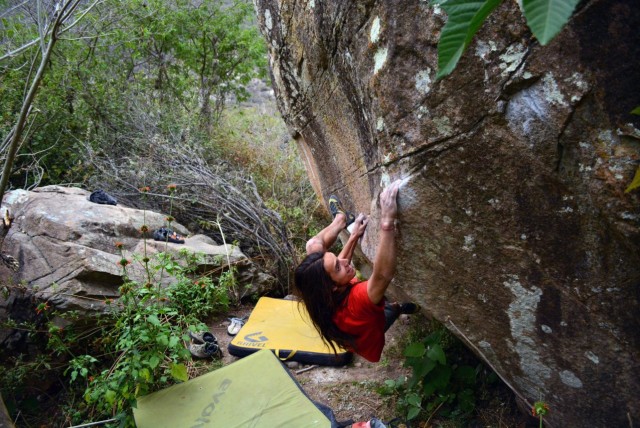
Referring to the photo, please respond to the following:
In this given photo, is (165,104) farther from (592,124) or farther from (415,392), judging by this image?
(592,124)

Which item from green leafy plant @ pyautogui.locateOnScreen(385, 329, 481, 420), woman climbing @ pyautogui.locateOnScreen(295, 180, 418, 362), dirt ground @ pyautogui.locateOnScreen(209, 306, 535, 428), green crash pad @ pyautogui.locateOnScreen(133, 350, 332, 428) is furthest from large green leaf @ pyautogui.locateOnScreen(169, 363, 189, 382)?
green leafy plant @ pyautogui.locateOnScreen(385, 329, 481, 420)

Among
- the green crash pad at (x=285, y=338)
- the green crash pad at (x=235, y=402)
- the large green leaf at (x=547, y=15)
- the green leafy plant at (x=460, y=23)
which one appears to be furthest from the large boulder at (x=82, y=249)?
the large green leaf at (x=547, y=15)

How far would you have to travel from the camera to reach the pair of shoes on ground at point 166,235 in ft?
14.8

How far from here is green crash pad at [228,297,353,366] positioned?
11.7 ft

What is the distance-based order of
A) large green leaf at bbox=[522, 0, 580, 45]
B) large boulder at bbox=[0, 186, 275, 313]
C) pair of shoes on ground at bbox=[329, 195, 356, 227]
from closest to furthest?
large green leaf at bbox=[522, 0, 580, 45] < pair of shoes on ground at bbox=[329, 195, 356, 227] < large boulder at bbox=[0, 186, 275, 313]

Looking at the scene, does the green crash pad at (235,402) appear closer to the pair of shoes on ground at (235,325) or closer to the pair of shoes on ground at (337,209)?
the pair of shoes on ground at (235,325)

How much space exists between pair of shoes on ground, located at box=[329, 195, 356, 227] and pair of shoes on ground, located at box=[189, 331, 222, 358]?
1346 millimetres

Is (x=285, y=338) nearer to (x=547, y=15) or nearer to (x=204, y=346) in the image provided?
(x=204, y=346)

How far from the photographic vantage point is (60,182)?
6.30 metres

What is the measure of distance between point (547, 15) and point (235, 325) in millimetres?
3791

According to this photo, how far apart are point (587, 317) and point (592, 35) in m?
1.00

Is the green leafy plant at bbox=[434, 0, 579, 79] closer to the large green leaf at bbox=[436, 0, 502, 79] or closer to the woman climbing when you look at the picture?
the large green leaf at bbox=[436, 0, 502, 79]

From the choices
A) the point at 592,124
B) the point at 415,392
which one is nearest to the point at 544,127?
the point at 592,124

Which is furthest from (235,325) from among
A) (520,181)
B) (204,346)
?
(520,181)
